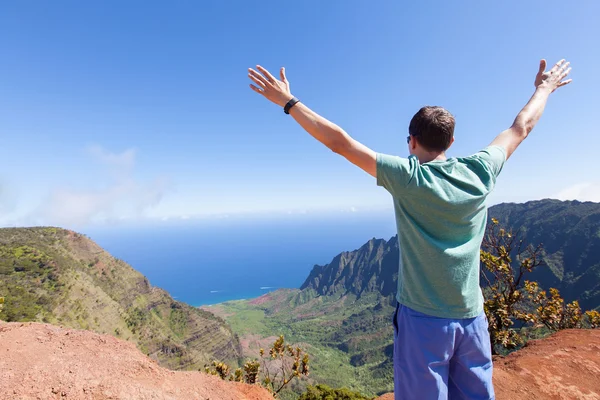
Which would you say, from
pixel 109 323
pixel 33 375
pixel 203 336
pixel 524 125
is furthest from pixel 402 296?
pixel 203 336

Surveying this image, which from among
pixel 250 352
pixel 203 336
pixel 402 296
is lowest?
pixel 250 352

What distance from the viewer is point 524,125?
246 cm

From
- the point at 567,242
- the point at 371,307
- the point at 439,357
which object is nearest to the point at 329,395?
the point at 439,357

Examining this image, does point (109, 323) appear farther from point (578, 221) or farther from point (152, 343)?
point (578, 221)

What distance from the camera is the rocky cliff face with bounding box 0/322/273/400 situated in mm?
3551

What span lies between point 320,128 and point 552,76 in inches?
107

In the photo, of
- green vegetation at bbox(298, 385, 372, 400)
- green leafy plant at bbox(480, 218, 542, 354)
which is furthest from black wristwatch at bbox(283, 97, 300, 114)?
green vegetation at bbox(298, 385, 372, 400)

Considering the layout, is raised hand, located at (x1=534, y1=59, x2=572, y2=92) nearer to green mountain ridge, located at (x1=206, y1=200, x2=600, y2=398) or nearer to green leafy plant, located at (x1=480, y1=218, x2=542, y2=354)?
green leafy plant, located at (x1=480, y1=218, x2=542, y2=354)

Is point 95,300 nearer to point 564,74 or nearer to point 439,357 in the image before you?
point 439,357

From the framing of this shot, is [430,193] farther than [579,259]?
No

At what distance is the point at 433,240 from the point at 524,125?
1505mm

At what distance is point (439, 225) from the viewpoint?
5.99 feet

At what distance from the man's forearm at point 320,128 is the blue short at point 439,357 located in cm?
120

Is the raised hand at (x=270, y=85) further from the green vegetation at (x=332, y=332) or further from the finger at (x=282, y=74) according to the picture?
the green vegetation at (x=332, y=332)
